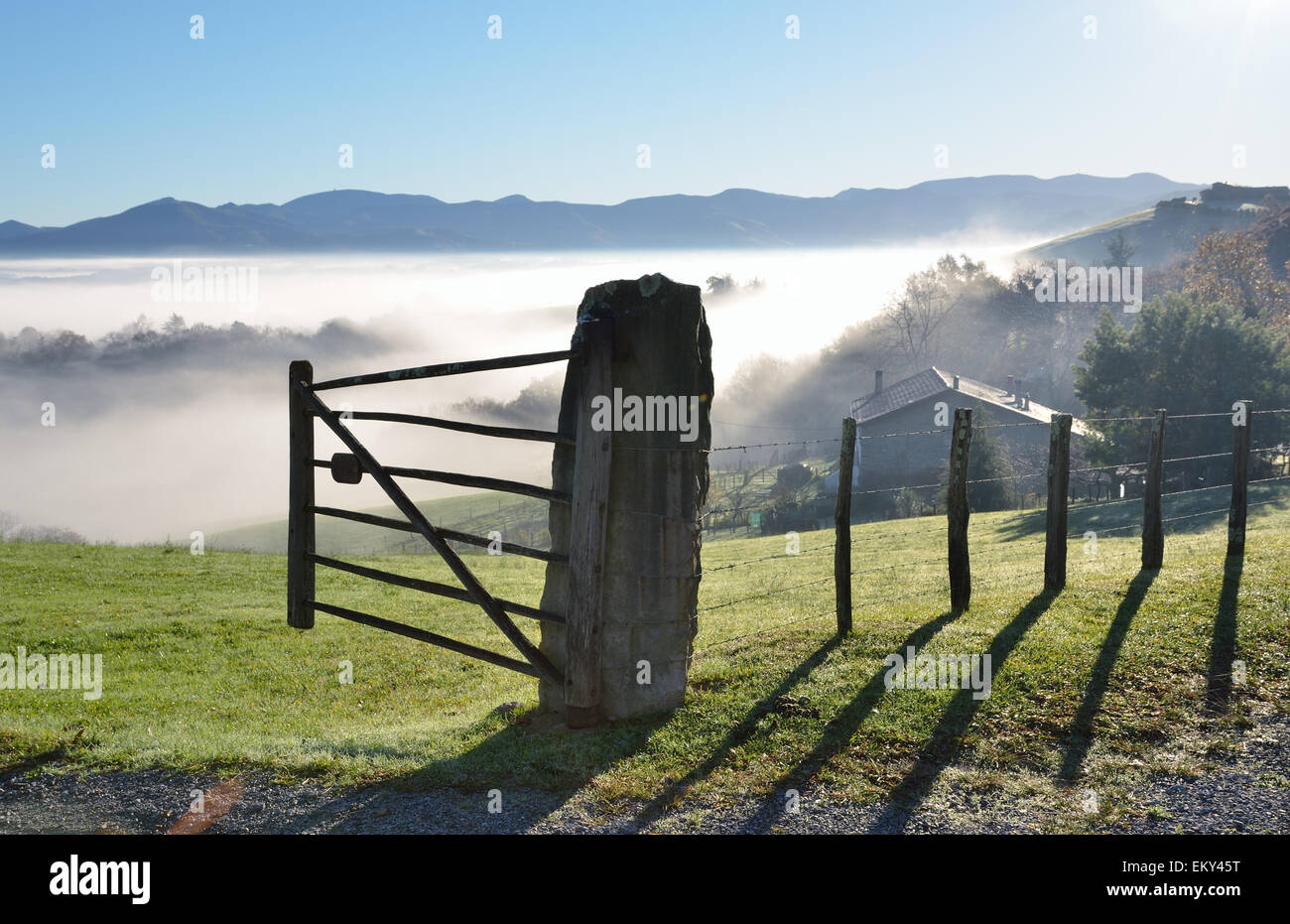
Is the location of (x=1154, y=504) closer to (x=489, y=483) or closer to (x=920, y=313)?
(x=489, y=483)

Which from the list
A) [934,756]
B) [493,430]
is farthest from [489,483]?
[934,756]

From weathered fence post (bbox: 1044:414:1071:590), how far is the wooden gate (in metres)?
6.49

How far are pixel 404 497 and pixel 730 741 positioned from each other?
326 cm

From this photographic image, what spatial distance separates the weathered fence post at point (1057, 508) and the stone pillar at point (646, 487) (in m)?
5.85

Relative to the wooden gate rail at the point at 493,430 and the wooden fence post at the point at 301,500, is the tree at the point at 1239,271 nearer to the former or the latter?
the wooden gate rail at the point at 493,430

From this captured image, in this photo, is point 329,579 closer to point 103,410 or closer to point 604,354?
point 604,354

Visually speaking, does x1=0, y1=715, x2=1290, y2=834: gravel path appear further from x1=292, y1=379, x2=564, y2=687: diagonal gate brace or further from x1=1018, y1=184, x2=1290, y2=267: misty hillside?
x1=1018, y1=184, x2=1290, y2=267: misty hillside

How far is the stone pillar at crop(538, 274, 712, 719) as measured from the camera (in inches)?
270

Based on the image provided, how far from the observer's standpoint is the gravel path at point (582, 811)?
206 inches

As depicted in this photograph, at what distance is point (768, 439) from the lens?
9544 cm

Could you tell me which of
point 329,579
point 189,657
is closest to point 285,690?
point 189,657

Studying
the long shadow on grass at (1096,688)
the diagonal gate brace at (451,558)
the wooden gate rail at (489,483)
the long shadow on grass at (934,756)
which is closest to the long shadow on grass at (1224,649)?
the long shadow on grass at (1096,688)
